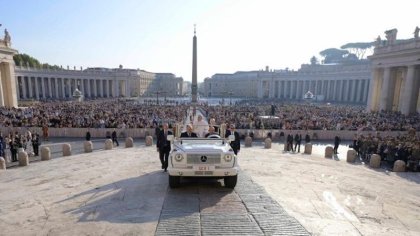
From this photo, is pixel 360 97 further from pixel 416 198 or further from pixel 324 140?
pixel 416 198

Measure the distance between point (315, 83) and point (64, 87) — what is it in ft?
303

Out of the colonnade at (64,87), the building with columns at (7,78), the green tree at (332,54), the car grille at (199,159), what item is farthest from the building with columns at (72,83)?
the green tree at (332,54)

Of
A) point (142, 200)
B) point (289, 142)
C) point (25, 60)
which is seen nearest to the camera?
point (142, 200)

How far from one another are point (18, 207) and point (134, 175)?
350 centimetres

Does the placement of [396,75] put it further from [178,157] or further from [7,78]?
[7,78]

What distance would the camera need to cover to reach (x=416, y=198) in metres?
8.56

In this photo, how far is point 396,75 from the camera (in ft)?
136

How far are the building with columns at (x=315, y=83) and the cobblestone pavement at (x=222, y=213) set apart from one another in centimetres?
7164

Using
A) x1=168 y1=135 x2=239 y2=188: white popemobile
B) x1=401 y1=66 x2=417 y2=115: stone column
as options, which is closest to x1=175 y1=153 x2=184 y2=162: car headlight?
x1=168 y1=135 x2=239 y2=188: white popemobile

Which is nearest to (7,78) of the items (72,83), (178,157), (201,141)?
(201,141)

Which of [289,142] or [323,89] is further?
[323,89]

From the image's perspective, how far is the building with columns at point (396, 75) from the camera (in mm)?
35531

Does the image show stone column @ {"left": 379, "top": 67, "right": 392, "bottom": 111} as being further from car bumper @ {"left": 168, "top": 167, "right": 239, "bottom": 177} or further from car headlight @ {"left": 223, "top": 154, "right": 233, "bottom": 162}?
car bumper @ {"left": 168, "top": 167, "right": 239, "bottom": 177}

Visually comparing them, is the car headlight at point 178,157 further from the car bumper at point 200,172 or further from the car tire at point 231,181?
the car tire at point 231,181
